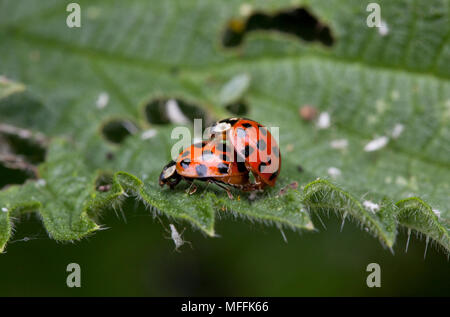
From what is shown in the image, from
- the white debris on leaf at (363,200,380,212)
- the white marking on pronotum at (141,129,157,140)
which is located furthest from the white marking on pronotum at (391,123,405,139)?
the white marking on pronotum at (141,129,157,140)

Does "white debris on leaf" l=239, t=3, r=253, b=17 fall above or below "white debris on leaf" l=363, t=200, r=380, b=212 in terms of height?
above

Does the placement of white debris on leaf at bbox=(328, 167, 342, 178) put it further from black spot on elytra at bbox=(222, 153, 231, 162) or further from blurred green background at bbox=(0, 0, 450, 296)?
black spot on elytra at bbox=(222, 153, 231, 162)

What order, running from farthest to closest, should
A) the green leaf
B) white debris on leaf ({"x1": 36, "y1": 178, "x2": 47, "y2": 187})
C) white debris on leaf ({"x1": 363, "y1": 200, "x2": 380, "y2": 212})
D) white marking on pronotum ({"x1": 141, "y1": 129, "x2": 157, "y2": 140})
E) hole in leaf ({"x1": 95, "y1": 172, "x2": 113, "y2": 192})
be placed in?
white marking on pronotum ({"x1": 141, "y1": 129, "x2": 157, "y2": 140}) < white debris on leaf ({"x1": 36, "y1": 178, "x2": 47, "y2": 187}) < hole in leaf ({"x1": 95, "y1": 172, "x2": 113, "y2": 192}) < the green leaf < white debris on leaf ({"x1": 363, "y1": 200, "x2": 380, "y2": 212})

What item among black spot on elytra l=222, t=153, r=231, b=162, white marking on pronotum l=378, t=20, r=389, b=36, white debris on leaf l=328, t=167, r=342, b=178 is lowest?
black spot on elytra l=222, t=153, r=231, b=162

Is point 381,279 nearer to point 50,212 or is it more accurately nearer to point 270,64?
point 270,64

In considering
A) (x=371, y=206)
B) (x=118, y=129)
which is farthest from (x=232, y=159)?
(x=118, y=129)

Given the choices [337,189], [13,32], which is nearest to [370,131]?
[337,189]

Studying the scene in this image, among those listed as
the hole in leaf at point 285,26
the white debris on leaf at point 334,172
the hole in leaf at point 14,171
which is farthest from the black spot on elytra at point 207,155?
the hole in leaf at point 285,26
